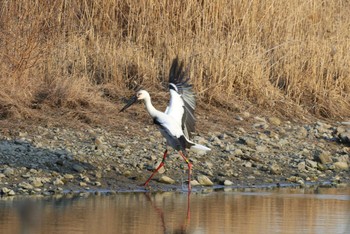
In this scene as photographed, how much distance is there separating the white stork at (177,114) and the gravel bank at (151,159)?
1.10ft

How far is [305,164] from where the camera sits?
36.2 ft

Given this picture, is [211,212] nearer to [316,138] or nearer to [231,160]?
[231,160]

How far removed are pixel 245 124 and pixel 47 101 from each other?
279 cm

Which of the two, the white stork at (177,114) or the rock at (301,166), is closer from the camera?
the white stork at (177,114)

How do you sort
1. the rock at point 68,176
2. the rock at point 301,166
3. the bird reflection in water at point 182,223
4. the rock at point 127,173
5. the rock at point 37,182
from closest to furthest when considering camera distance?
the bird reflection in water at point 182,223
the rock at point 37,182
the rock at point 68,176
the rock at point 127,173
the rock at point 301,166

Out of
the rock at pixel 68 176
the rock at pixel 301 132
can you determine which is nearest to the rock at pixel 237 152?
the rock at pixel 301 132

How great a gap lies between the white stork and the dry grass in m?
2.03

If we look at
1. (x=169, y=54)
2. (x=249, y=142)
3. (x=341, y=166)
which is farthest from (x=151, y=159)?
(x=169, y=54)

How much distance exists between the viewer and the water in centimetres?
717

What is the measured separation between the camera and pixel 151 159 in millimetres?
10328

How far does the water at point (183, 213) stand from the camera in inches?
282

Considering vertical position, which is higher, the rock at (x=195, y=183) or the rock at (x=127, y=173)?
the rock at (x=127, y=173)

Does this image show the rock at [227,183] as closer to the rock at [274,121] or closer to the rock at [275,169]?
the rock at [275,169]

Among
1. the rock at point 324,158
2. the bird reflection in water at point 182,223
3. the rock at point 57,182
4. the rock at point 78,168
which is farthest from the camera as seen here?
the rock at point 324,158
